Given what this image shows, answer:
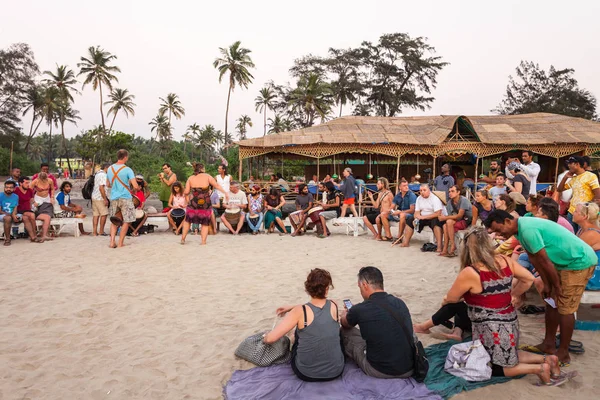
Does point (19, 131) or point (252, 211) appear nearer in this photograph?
point (252, 211)

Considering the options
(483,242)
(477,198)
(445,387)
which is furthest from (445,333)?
(477,198)

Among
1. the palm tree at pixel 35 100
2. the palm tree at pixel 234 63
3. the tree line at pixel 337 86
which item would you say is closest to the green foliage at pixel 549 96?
the tree line at pixel 337 86

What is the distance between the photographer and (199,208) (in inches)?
321

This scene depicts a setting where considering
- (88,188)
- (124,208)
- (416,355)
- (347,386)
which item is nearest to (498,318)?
(416,355)

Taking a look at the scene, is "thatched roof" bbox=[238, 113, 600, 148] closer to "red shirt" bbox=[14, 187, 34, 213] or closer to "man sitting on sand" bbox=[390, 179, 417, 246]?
"man sitting on sand" bbox=[390, 179, 417, 246]

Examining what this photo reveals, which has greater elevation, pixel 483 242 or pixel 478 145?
pixel 478 145

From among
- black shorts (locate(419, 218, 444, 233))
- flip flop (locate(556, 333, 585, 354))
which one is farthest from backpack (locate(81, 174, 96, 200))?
flip flop (locate(556, 333, 585, 354))

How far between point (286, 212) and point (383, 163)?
10423 millimetres

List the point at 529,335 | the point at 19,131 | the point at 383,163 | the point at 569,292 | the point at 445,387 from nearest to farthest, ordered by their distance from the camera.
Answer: the point at 445,387, the point at 569,292, the point at 529,335, the point at 383,163, the point at 19,131

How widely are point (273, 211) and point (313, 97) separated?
25.3 metres

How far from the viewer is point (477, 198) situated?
264 inches

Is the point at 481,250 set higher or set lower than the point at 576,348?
higher

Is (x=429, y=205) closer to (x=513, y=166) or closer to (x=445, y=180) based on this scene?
(x=445, y=180)

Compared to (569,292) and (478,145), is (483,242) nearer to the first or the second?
(569,292)
